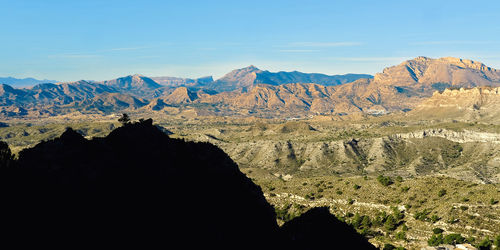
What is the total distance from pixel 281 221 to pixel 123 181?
58.5 metres

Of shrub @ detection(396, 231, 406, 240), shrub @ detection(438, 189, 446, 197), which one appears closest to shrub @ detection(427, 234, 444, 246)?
shrub @ detection(396, 231, 406, 240)

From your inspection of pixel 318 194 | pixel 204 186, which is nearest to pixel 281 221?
pixel 318 194

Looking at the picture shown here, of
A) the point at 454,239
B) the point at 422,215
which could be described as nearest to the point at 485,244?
the point at 454,239

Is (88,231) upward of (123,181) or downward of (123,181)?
downward

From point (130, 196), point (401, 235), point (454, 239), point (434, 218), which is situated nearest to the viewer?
point (130, 196)

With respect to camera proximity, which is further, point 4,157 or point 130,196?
point 4,157

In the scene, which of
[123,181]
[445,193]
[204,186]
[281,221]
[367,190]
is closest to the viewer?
[123,181]

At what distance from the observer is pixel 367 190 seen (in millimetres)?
102562

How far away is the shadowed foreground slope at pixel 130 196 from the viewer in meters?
38.5

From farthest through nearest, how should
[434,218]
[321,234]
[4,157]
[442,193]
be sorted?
[442,193] → [434,218] → [321,234] → [4,157]

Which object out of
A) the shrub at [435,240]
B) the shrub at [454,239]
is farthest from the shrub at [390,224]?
the shrub at [454,239]

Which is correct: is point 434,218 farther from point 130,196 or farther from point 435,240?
point 130,196

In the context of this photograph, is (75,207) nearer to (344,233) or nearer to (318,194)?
(344,233)

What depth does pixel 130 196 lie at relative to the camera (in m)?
45.2
